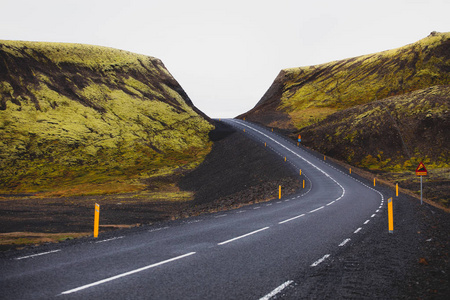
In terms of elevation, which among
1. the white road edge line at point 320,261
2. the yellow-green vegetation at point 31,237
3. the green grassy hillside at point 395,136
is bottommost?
the yellow-green vegetation at point 31,237

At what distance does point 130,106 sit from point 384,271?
234ft

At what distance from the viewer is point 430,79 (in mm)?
77375

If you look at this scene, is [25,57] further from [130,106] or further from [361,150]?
[361,150]

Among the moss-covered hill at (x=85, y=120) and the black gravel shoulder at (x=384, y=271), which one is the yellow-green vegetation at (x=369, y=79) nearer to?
the moss-covered hill at (x=85, y=120)

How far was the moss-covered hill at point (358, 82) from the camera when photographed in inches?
3110

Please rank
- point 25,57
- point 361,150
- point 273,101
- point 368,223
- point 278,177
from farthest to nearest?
1. point 273,101
2. point 25,57
3. point 361,150
4. point 278,177
5. point 368,223

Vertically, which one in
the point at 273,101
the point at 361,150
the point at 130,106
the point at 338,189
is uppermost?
the point at 273,101

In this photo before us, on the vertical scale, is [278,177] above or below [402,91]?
below

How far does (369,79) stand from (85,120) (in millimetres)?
73959

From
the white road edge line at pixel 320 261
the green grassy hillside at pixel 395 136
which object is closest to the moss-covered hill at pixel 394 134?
the green grassy hillside at pixel 395 136

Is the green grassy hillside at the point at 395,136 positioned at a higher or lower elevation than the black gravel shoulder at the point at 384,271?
higher

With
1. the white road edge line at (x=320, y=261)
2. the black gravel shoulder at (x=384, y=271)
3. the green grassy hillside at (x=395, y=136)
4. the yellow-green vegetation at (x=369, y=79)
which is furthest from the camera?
the yellow-green vegetation at (x=369, y=79)

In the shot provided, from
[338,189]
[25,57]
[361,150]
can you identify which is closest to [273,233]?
[338,189]

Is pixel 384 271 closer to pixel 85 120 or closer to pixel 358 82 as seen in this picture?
pixel 85 120
